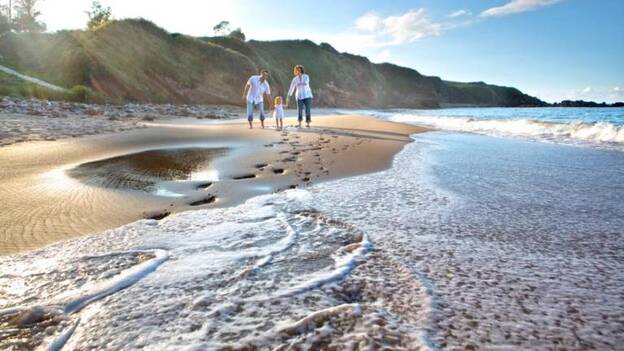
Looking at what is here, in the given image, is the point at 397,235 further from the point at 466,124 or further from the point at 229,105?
the point at 229,105

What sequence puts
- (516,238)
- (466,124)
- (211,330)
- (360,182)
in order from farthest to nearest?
(466,124) → (360,182) → (516,238) → (211,330)

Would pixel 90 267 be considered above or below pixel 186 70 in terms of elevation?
below

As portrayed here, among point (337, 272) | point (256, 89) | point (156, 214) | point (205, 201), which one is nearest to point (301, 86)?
point (256, 89)

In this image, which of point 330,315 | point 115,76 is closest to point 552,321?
point 330,315

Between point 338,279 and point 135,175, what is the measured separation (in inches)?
111

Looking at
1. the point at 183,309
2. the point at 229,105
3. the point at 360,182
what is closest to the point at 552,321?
A: the point at 183,309

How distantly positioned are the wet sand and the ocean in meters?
0.36

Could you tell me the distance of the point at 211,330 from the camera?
3.40 feet

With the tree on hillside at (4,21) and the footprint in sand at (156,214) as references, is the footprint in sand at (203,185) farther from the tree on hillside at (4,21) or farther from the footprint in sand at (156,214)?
the tree on hillside at (4,21)

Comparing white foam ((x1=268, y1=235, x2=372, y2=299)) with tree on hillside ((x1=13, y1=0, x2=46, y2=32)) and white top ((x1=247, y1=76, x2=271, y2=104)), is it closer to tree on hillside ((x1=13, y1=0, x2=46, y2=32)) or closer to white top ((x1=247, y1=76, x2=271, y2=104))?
white top ((x1=247, y1=76, x2=271, y2=104))

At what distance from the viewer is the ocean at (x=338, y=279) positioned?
3.39ft

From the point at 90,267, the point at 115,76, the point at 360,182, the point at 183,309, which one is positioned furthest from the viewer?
the point at 115,76

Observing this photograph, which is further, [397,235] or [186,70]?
[186,70]

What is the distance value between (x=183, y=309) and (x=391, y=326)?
679mm
